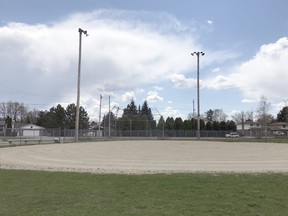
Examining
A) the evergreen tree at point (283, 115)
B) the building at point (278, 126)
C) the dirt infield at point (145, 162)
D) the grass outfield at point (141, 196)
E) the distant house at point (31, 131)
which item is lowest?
the grass outfield at point (141, 196)

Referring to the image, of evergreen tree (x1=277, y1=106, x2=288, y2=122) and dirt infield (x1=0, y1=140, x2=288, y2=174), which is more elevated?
evergreen tree (x1=277, y1=106, x2=288, y2=122)

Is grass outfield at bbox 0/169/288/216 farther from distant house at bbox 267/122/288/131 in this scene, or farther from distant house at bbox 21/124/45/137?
distant house at bbox 267/122/288/131

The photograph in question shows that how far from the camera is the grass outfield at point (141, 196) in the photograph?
7.75m

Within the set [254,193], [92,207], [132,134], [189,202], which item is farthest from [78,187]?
[132,134]

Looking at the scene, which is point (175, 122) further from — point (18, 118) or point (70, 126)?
point (18, 118)

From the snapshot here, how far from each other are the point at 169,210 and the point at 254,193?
9.98ft

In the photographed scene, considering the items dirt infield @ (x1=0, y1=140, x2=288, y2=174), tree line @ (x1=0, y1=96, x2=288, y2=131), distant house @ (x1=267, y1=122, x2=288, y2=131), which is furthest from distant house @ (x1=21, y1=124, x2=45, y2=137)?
distant house @ (x1=267, y1=122, x2=288, y2=131)

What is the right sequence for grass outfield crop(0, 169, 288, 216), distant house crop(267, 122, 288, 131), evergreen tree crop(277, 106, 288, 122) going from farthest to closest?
evergreen tree crop(277, 106, 288, 122)
distant house crop(267, 122, 288, 131)
grass outfield crop(0, 169, 288, 216)

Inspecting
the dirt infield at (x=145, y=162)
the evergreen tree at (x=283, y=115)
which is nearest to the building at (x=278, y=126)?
the evergreen tree at (x=283, y=115)

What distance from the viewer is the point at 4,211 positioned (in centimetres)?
786

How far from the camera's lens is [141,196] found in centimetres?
932

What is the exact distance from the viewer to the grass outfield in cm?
775

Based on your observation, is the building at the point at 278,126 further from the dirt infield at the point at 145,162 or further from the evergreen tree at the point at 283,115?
the dirt infield at the point at 145,162

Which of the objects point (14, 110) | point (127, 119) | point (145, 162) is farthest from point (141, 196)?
point (14, 110)
